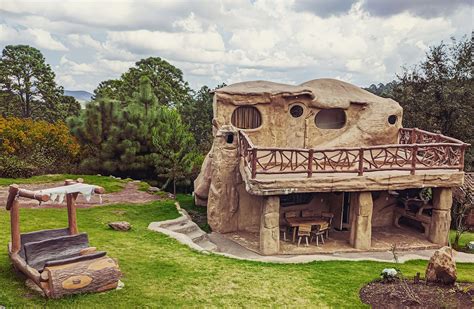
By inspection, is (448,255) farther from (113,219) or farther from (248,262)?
(113,219)

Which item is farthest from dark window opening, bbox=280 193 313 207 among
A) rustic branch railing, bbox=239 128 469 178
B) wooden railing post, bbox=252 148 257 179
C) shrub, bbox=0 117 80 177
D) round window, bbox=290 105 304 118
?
shrub, bbox=0 117 80 177

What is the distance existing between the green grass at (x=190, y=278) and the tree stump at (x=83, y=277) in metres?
0.18

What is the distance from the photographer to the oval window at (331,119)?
780 inches

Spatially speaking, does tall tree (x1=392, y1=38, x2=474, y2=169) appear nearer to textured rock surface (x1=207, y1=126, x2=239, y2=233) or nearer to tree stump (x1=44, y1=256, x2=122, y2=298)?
textured rock surface (x1=207, y1=126, x2=239, y2=233)

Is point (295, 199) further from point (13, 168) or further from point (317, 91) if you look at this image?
point (13, 168)

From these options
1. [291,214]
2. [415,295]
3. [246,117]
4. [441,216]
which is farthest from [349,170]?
[415,295]

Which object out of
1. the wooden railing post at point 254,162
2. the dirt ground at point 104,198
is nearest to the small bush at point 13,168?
the dirt ground at point 104,198

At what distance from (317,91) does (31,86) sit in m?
30.1

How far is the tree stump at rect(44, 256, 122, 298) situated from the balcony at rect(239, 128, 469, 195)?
607cm

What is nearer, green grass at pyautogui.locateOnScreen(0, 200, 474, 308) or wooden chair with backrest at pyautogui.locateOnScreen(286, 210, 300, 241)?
green grass at pyautogui.locateOnScreen(0, 200, 474, 308)

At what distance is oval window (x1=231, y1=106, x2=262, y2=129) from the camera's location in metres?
19.0

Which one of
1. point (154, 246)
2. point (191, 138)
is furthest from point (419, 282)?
point (191, 138)

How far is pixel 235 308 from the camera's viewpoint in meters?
10.0

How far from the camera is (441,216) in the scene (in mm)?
16828
